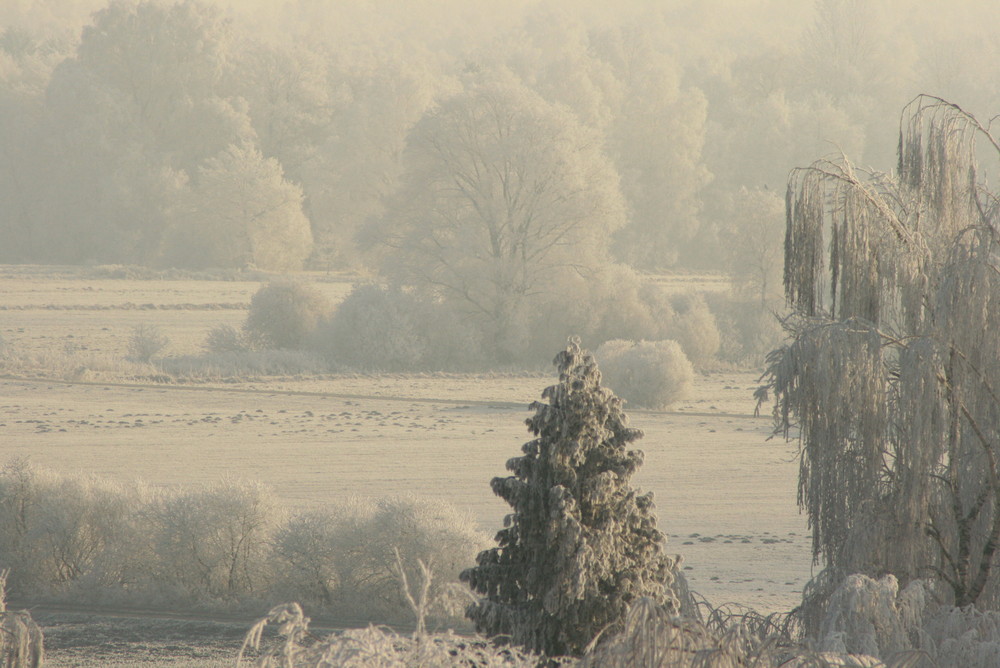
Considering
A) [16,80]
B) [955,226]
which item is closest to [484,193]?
[955,226]

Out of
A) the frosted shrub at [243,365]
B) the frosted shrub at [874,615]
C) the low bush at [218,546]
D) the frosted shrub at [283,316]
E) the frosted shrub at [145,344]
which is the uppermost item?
the frosted shrub at [283,316]

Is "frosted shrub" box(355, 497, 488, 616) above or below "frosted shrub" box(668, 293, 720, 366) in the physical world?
below

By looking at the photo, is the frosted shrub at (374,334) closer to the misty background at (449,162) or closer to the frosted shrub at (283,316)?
the misty background at (449,162)

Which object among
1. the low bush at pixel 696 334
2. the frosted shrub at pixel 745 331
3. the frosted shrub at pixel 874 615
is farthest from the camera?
the frosted shrub at pixel 745 331

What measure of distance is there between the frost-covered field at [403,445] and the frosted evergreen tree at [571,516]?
202 inches

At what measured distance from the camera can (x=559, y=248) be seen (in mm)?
39000

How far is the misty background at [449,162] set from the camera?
39.2m

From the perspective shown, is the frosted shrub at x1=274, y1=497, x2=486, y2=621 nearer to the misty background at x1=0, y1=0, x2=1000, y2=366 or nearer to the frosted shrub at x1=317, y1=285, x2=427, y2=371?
the frosted shrub at x1=317, y1=285, x2=427, y2=371

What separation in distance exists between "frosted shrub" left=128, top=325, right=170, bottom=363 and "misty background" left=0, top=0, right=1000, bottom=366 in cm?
565

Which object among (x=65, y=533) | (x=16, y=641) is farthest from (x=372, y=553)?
(x=16, y=641)

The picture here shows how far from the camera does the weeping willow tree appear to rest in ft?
30.9

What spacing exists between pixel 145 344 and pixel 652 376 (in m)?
14.8

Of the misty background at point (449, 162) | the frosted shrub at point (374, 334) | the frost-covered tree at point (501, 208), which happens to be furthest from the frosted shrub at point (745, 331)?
the frosted shrub at point (374, 334)

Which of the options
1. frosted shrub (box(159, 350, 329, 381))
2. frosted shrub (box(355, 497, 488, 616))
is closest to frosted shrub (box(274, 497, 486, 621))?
frosted shrub (box(355, 497, 488, 616))
